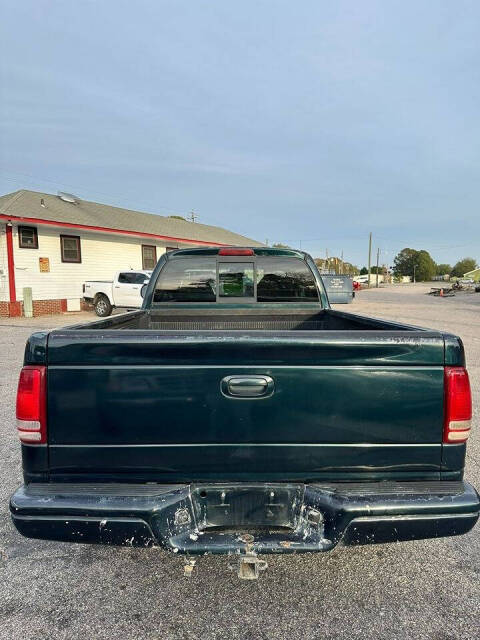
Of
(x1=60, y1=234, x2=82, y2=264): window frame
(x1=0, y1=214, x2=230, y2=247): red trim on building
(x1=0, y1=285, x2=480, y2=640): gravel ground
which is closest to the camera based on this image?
(x1=0, y1=285, x2=480, y2=640): gravel ground

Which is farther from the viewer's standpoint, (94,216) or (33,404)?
(94,216)

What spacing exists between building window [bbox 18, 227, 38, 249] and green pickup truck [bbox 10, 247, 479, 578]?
1642 centimetres

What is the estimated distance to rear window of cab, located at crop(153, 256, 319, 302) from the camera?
13.5 ft

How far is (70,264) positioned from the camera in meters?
18.1

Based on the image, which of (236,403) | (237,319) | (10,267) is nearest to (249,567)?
(236,403)

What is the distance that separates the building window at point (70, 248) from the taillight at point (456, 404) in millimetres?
18370

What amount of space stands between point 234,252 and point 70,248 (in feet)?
52.9

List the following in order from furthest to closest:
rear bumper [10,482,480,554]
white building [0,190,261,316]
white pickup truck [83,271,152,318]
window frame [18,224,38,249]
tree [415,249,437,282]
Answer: tree [415,249,437,282] → white pickup truck [83,271,152,318] → window frame [18,224,38,249] → white building [0,190,261,316] → rear bumper [10,482,480,554]

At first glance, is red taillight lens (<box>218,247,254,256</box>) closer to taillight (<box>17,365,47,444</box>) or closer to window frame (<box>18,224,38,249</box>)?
taillight (<box>17,365,47,444</box>)

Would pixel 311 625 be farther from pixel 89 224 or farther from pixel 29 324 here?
pixel 89 224

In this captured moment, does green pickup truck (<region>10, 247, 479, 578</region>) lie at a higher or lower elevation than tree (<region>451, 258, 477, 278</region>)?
lower

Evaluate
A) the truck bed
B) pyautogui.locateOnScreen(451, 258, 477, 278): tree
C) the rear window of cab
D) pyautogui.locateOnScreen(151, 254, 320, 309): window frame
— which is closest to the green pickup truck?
the truck bed

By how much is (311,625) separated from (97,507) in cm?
121

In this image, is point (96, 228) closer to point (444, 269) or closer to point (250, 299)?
point (250, 299)
